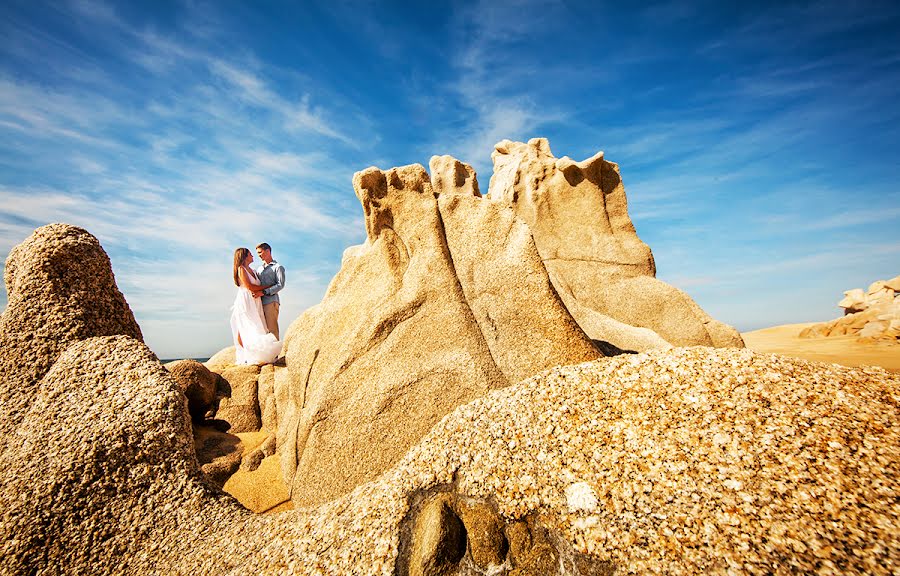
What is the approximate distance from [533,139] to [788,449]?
10.0 meters

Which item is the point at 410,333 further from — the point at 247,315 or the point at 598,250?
the point at 598,250

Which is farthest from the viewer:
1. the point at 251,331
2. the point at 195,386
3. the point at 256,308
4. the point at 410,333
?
the point at 256,308

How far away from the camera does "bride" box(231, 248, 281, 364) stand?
26.5ft

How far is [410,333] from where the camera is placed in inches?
184

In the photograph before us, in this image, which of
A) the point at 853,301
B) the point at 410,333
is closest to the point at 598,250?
the point at 410,333

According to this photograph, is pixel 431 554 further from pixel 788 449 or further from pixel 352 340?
pixel 352 340

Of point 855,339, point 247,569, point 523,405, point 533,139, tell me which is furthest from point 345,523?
point 855,339

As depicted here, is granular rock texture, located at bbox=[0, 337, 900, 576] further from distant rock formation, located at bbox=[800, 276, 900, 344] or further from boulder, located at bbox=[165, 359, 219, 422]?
distant rock formation, located at bbox=[800, 276, 900, 344]

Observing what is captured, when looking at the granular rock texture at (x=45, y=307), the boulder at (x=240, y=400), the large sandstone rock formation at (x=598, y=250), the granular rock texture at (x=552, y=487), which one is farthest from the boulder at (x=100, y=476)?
the large sandstone rock formation at (x=598, y=250)

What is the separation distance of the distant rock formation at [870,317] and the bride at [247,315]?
17.9 meters

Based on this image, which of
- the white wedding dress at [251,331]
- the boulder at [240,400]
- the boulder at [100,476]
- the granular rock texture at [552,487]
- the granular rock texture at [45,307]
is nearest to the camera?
the granular rock texture at [552,487]

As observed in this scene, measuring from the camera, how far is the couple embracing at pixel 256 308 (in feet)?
26.2

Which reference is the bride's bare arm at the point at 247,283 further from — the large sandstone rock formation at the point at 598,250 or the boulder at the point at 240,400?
the large sandstone rock formation at the point at 598,250

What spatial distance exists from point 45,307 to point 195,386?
244cm
